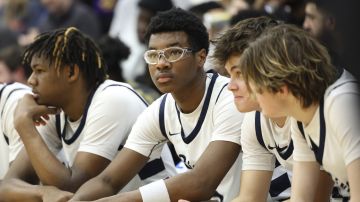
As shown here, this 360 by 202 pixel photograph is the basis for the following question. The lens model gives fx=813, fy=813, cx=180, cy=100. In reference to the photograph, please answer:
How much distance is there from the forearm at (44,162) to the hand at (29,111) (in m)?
0.05

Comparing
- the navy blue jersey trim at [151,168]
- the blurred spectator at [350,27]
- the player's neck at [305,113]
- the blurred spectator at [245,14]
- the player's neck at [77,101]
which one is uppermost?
the blurred spectator at [350,27]

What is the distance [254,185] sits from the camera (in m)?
4.34

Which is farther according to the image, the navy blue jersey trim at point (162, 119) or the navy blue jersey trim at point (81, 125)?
the navy blue jersey trim at point (81, 125)

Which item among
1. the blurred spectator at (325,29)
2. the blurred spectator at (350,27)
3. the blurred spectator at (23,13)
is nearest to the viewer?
the blurred spectator at (350,27)

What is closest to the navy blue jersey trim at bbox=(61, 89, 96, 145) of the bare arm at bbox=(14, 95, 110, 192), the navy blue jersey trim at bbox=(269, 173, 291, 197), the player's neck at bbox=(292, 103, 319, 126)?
the bare arm at bbox=(14, 95, 110, 192)

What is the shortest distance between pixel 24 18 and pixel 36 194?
233 inches

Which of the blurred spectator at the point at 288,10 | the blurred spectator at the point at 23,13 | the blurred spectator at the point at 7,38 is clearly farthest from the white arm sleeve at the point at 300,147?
the blurred spectator at the point at 23,13

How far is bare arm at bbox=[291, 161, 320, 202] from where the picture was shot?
387 cm

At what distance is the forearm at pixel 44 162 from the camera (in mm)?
5148

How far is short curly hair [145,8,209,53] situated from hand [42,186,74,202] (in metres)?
1.11

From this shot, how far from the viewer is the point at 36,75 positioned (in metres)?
5.43

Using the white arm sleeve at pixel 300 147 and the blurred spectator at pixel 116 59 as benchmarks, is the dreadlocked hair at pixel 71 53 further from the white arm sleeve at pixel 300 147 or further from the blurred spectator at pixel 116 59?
the white arm sleeve at pixel 300 147

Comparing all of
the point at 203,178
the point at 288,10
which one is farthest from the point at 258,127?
the point at 288,10

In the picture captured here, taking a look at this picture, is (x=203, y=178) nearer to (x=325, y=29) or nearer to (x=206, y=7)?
(x=325, y=29)
